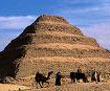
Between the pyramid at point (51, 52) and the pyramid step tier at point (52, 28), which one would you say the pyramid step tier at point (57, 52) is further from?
the pyramid step tier at point (52, 28)

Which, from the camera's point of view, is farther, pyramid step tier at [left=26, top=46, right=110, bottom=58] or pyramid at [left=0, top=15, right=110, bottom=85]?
pyramid step tier at [left=26, top=46, right=110, bottom=58]

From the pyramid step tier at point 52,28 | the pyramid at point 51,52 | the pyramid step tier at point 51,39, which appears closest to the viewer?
the pyramid at point 51,52

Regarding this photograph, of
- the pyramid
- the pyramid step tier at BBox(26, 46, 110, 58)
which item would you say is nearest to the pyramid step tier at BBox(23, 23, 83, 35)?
the pyramid

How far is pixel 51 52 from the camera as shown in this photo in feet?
270

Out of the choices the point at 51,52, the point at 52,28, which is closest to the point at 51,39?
the point at 51,52

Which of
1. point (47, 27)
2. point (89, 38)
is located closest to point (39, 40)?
point (47, 27)

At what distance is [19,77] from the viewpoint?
249 ft

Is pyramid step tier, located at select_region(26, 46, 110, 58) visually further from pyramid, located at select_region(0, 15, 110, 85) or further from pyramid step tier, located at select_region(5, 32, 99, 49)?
pyramid step tier, located at select_region(5, 32, 99, 49)

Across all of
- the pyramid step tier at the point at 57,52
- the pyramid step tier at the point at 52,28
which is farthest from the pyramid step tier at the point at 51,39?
the pyramid step tier at the point at 57,52

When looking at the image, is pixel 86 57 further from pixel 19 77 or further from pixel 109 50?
pixel 19 77

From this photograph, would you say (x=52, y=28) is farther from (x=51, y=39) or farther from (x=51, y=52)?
(x=51, y=52)

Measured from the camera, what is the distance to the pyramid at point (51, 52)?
3120 inches

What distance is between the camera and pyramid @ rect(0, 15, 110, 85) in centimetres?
7925

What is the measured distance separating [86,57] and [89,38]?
7.47 meters
